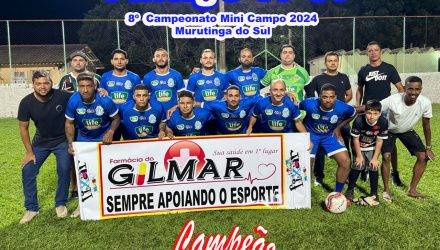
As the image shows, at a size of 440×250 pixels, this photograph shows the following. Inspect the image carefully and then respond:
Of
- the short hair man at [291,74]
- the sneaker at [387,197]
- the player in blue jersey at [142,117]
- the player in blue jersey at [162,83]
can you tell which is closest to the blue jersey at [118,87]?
the player in blue jersey at [162,83]

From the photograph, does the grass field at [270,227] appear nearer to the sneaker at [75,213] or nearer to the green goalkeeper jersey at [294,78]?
the sneaker at [75,213]

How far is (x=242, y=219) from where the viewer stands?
4770mm

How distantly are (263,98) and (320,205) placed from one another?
1.66 m

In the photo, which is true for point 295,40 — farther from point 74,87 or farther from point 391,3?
point 74,87

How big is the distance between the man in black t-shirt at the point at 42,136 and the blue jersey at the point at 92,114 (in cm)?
19

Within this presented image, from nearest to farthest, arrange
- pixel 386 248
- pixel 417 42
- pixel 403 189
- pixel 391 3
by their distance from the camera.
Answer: pixel 386 248 → pixel 403 189 → pixel 417 42 → pixel 391 3

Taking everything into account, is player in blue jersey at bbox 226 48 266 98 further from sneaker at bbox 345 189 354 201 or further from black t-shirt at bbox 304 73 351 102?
sneaker at bbox 345 189 354 201

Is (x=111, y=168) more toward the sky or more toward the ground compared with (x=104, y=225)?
more toward the sky

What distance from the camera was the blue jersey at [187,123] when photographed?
5.38m

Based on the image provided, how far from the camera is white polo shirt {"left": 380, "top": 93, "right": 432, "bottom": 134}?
17.8ft

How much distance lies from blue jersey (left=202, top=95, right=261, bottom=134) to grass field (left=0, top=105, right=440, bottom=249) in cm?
128

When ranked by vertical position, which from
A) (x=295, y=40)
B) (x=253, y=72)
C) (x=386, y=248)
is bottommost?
(x=386, y=248)

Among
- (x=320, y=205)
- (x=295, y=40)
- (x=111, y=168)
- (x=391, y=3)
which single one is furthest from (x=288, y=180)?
(x=391, y=3)

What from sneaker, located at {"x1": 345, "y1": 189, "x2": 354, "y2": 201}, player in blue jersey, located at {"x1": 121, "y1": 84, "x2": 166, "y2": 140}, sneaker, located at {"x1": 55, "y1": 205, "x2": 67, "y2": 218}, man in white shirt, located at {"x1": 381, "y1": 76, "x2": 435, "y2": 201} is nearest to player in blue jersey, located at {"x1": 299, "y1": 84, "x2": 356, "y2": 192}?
sneaker, located at {"x1": 345, "y1": 189, "x2": 354, "y2": 201}
